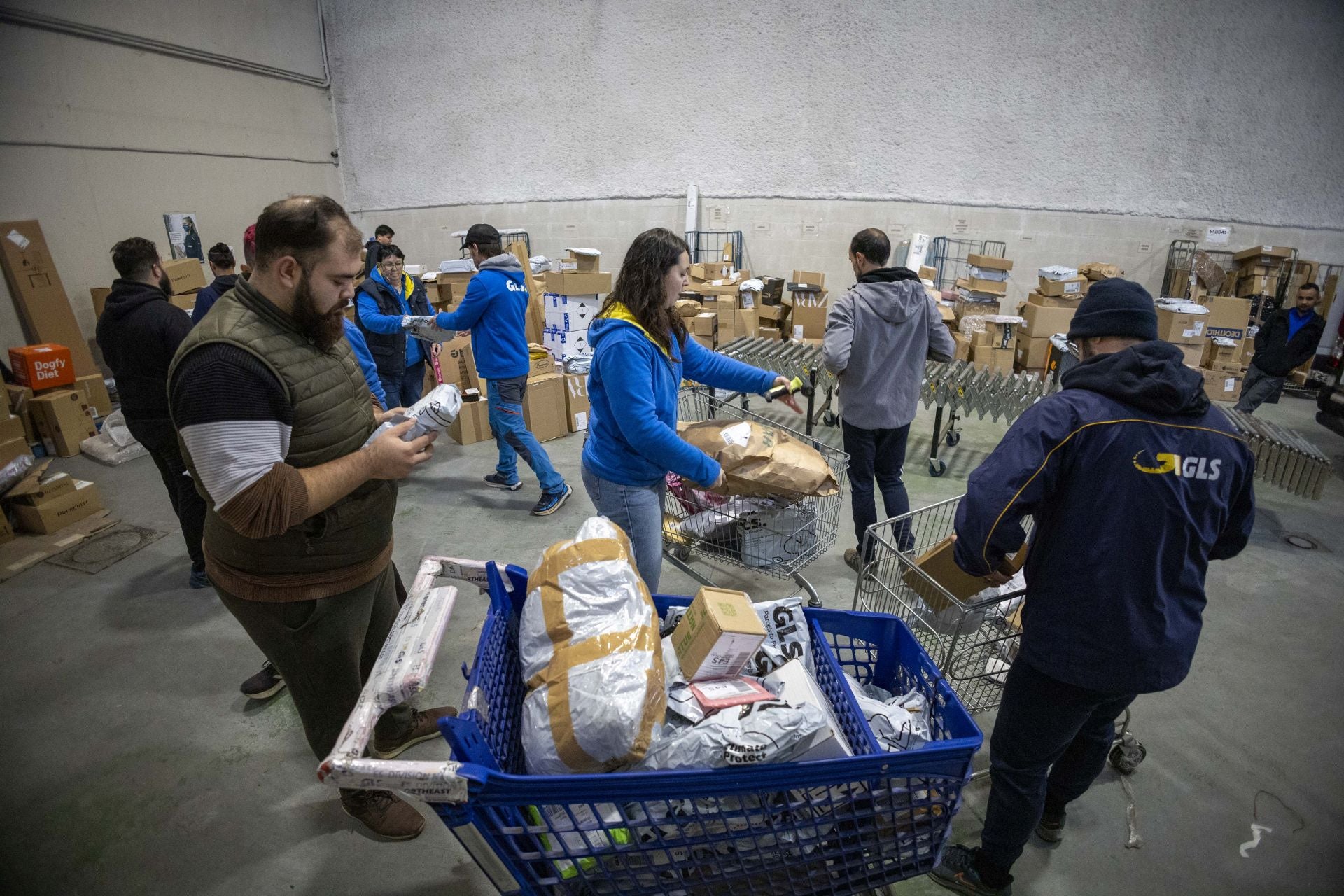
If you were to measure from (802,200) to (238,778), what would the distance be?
8.43 meters

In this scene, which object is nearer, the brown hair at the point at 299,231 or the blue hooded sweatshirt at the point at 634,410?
the brown hair at the point at 299,231

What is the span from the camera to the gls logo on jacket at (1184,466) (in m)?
1.36

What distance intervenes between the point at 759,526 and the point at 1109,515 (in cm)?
126

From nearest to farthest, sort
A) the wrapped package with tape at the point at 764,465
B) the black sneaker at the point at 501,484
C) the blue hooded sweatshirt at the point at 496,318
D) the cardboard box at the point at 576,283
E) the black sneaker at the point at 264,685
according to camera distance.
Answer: the wrapped package with tape at the point at 764,465 < the black sneaker at the point at 264,685 < the blue hooded sweatshirt at the point at 496,318 < the black sneaker at the point at 501,484 < the cardboard box at the point at 576,283

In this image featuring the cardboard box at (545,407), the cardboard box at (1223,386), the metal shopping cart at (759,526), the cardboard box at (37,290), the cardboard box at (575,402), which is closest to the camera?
the metal shopping cart at (759,526)

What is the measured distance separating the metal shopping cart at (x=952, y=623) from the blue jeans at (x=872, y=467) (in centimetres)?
80

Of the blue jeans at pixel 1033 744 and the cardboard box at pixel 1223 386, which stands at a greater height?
the blue jeans at pixel 1033 744

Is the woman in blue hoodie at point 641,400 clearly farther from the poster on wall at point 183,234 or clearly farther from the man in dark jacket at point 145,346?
the poster on wall at point 183,234

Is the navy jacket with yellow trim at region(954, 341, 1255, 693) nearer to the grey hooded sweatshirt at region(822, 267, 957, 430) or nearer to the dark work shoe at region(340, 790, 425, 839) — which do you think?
the grey hooded sweatshirt at region(822, 267, 957, 430)

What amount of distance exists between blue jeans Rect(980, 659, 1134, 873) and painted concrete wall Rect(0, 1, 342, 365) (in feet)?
26.3

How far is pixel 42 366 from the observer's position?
5.25 meters

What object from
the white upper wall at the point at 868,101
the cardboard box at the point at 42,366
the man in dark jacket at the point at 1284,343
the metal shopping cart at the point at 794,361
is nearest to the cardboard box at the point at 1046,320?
the man in dark jacket at the point at 1284,343

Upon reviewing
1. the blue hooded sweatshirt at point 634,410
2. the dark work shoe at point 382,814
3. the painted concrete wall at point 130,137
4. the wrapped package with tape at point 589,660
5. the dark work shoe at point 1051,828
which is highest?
the painted concrete wall at point 130,137

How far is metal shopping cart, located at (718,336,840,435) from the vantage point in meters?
4.83
